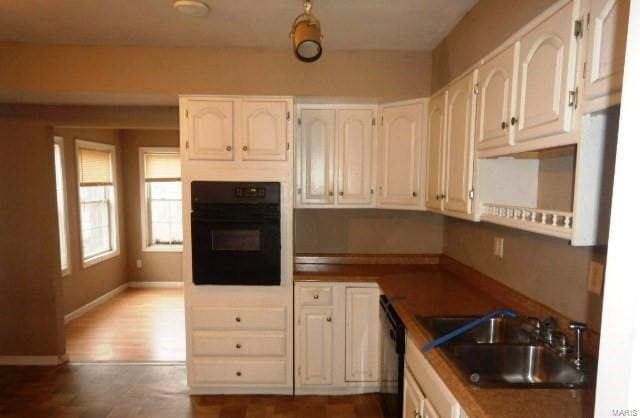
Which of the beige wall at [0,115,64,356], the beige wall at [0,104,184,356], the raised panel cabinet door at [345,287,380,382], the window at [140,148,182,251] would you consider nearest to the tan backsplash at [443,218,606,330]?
the raised panel cabinet door at [345,287,380,382]

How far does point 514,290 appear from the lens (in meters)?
1.92

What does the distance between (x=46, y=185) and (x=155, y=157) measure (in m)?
2.31

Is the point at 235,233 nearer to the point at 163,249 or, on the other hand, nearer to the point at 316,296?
the point at 316,296

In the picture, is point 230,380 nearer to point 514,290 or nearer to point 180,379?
point 180,379

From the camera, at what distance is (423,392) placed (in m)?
1.52

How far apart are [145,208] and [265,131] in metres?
3.65

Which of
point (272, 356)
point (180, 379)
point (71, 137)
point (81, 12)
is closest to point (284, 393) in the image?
point (272, 356)

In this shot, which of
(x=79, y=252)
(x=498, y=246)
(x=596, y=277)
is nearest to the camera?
(x=596, y=277)

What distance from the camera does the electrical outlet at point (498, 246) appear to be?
2071 millimetres

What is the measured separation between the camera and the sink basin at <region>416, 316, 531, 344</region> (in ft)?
5.52

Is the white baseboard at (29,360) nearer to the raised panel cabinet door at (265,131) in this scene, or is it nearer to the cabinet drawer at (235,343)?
the cabinet drawer at (235,343)

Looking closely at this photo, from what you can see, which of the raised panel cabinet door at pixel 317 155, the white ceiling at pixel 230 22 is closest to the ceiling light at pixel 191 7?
the white ceiling at pixel 230 22

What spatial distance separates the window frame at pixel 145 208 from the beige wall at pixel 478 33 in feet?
13.4

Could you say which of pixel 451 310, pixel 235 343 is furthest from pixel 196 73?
pixel 451 310
